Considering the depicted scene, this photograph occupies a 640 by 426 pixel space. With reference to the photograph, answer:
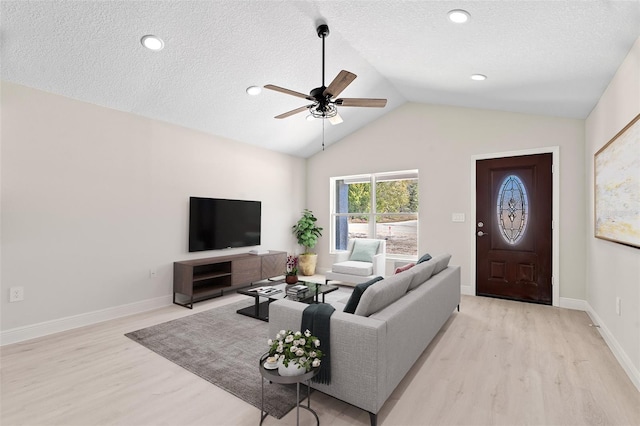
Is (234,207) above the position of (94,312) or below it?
above

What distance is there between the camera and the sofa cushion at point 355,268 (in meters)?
4.76

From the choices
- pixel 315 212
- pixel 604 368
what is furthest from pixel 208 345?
pixel 315 212

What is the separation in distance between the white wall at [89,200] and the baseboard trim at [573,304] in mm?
4887

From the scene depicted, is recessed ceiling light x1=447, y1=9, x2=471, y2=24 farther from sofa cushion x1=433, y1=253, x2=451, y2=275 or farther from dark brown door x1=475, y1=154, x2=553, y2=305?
dark brown door x1=475, y1=154, x2=553, y2=305

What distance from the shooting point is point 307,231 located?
624cm

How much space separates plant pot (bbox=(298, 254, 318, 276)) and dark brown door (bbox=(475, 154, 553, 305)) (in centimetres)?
297

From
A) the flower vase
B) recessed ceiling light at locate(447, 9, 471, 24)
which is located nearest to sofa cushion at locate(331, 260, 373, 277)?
the flower vase

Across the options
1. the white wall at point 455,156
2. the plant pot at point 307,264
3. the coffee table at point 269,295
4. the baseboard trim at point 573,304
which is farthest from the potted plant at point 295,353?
Result: the plant pot at point 307,264

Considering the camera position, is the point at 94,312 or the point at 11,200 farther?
the point at 94,312

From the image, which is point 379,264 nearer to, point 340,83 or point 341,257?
point 341,257

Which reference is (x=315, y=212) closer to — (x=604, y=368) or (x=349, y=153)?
(x=349, y=153)

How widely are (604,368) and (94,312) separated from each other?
16.1 feet

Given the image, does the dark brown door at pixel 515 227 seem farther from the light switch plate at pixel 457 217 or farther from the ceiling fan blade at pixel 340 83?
the ceiling fan blade at pixel 340 83

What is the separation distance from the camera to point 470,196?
4.70 meters
